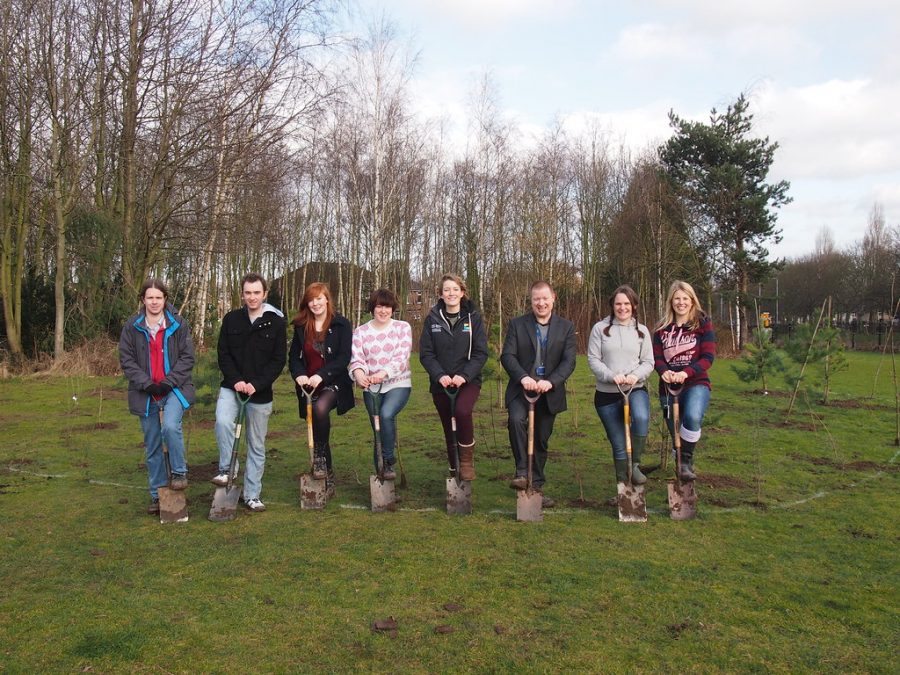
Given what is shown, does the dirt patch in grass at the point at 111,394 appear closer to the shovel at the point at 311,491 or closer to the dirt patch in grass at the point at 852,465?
the shovel at the point at 311,491

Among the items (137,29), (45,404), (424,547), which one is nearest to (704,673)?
(424,547)

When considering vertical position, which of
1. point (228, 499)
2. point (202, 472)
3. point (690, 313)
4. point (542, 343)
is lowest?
point (202, 472)

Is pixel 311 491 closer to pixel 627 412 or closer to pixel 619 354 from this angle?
pixel 627 412

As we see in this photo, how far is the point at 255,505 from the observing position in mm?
5648

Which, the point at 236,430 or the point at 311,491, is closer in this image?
the point at 236,430

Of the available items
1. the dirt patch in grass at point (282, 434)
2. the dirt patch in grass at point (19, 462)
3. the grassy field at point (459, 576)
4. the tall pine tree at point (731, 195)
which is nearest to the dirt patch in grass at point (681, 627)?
the grassy field at point (459, 576)

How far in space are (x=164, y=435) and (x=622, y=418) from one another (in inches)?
142

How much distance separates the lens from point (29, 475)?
6.95 metres

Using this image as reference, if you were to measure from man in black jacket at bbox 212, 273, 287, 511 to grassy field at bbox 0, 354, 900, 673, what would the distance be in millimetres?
462

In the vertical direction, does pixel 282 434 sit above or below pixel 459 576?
above

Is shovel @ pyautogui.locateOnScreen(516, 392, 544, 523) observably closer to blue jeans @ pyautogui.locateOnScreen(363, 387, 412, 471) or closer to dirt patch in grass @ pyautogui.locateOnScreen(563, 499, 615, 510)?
dirt patch in grass @ pyautogui.locateOnScreen(563, 499, 615, 510)

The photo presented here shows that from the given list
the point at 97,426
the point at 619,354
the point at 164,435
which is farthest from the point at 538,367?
the point at 97,426

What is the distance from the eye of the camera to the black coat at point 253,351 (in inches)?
222

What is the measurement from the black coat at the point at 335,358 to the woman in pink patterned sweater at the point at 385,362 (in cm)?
8
